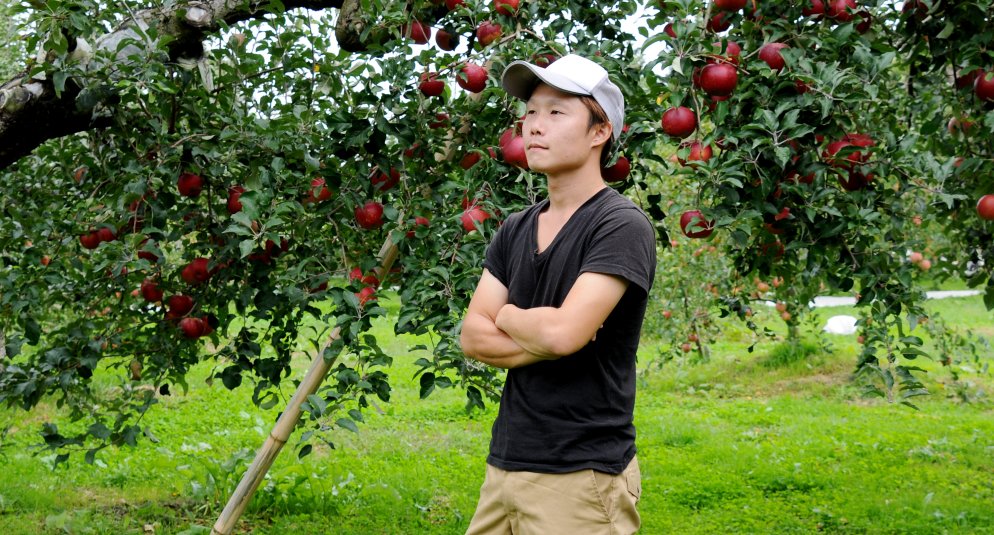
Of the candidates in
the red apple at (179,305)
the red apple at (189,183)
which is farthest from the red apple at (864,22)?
the red apple at (179,305)

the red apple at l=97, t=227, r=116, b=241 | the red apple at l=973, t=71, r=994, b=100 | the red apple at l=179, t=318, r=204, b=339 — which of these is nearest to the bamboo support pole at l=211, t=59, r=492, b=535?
the red apple at l=179, t=318, r=204, b=339

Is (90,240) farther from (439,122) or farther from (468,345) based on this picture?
(468,345)

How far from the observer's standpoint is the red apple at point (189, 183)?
2.80 meters

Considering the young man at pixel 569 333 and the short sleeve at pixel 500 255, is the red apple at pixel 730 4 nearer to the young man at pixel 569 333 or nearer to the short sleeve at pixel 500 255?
the young man at pixel 569 333

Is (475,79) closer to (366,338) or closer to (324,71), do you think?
(324,71)

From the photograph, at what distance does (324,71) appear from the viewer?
2.64 meters

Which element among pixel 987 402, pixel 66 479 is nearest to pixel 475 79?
pixel 66 479

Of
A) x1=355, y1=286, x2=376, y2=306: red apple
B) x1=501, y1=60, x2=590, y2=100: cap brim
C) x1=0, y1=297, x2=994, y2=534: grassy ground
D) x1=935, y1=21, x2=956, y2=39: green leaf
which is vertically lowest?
x1=0, y1=297, x2=994, y2=534: grassy ground

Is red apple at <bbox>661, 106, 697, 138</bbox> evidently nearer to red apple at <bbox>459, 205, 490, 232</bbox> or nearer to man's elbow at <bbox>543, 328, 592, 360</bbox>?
red apple at <bbox>459, 205, 490, 232</bbox>

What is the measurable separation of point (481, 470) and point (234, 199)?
293cm

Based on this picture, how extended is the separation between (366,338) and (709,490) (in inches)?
116

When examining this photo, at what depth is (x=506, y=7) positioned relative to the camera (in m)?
2.49

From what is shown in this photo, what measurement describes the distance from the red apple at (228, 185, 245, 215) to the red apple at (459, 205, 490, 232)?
0.83m

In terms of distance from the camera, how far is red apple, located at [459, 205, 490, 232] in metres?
2.27
